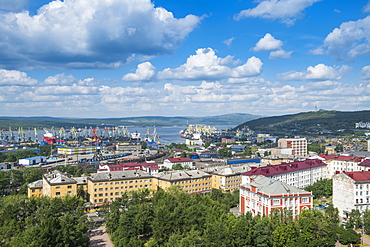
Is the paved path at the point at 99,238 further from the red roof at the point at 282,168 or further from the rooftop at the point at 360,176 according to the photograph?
the rooftop at the point at 360,176

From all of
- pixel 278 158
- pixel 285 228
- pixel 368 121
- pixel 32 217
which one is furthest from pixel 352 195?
pixel 368 121

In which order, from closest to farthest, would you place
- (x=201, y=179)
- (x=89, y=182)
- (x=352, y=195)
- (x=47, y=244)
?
(x=47, y=244), (x=352, y=195), (x=89, y=182), (x=201, y=179)

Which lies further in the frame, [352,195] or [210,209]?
[352,195]

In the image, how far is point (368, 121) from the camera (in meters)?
176

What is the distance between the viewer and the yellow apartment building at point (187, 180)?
→ 45.6m

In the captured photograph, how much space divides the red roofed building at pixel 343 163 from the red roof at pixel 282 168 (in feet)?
10.2

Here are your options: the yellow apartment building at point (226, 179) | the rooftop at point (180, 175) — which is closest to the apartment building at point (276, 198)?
the yellow apartment building at point (226, 179)

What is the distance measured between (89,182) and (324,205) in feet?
101

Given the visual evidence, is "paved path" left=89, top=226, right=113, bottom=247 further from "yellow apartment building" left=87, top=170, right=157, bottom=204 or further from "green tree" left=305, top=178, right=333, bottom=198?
"green tree" left=305, top=178, right=333, bottom=198

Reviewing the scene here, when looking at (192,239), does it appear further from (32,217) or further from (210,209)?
(32,217)

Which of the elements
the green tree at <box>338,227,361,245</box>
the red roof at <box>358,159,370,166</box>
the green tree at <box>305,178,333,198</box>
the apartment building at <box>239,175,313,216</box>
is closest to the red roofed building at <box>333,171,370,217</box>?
the apartment building at <box>239,175,313,216</box>

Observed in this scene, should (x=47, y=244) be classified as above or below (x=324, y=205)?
above

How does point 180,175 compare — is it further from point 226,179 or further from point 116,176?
point 116,176

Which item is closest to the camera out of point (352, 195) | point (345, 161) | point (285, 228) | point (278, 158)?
point (285, 228)
